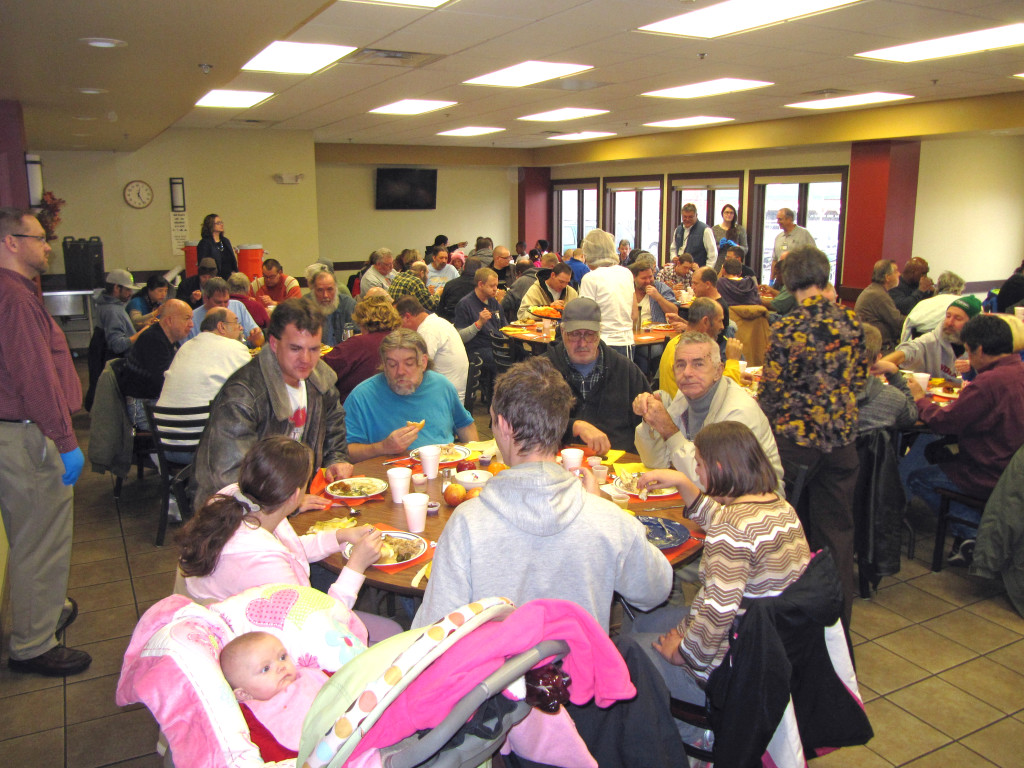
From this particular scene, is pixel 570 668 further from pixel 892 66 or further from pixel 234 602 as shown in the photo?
pixel 892 66

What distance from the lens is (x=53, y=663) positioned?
3.10 meters

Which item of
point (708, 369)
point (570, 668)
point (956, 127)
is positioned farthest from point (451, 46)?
point (956, 127)

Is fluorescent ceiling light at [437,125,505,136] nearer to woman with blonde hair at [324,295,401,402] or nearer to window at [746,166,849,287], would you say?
window at [746,166,849,287]

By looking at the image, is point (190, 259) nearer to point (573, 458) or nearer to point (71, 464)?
point (71, 464)

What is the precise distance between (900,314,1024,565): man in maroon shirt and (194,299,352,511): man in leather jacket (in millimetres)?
3073

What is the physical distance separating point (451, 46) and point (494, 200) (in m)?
11.5

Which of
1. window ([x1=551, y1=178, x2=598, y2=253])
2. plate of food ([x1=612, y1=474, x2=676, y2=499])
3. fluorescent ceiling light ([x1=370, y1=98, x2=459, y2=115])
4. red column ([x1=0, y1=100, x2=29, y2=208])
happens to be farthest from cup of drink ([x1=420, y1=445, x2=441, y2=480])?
window ([x1=551, y1=178, x2=598, y2=253])

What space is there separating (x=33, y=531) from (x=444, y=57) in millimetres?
4739

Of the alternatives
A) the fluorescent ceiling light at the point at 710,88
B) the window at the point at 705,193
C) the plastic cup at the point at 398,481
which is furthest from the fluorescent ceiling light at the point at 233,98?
the window at the point at 705,193

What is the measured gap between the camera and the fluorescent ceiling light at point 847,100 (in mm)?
8633

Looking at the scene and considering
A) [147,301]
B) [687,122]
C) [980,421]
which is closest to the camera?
[980,421]

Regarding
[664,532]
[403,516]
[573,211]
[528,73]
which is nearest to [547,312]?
[528,73]

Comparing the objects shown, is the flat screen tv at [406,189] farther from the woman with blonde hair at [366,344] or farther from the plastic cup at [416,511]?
the plastic cup at [416,511]

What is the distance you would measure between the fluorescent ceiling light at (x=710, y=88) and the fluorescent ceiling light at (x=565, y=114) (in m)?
1.42
